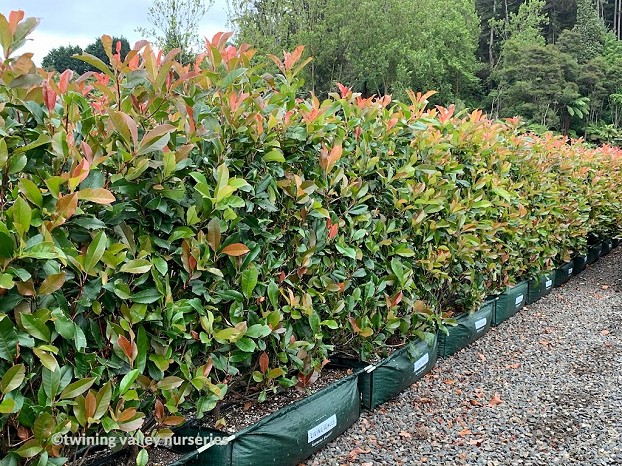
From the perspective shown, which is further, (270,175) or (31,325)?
(270,175)

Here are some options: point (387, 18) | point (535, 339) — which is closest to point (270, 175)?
point (535, 339)

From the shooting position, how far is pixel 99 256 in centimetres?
156

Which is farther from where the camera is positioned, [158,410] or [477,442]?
[477,442]

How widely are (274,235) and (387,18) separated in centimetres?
2231

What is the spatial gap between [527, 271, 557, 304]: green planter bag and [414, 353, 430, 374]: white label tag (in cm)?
257

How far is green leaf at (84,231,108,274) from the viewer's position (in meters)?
1.56

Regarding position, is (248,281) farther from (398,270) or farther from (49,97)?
(398,270)

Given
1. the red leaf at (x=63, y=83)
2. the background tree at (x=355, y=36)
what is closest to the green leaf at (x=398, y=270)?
the red leaf at (x=63, y=83)

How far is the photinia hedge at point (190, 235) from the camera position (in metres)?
1.51

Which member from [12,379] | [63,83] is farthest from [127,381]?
[63,83]

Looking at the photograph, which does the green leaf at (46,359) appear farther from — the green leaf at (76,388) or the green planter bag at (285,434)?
the green planter bag at (285,434)

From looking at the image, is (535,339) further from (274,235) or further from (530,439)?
(274,235)

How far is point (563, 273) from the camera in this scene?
21.6 ft

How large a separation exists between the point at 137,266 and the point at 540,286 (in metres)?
5.22
